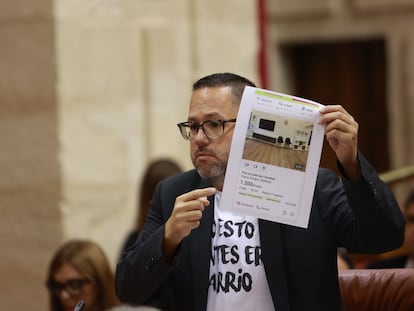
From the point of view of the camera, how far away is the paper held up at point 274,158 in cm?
354

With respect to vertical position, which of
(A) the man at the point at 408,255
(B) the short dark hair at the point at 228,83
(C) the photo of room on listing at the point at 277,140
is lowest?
(A) the man at the point at 408,255

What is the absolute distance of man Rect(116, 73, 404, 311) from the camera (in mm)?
3533

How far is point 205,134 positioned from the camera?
363 centimetres

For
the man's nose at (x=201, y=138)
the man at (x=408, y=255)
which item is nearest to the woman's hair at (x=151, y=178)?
the man at (x=408, y=255)

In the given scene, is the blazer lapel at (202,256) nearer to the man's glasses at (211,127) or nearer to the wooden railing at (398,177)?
the man's glasses at (211,127)

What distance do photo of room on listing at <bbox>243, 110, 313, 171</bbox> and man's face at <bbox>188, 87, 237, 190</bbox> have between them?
101mm

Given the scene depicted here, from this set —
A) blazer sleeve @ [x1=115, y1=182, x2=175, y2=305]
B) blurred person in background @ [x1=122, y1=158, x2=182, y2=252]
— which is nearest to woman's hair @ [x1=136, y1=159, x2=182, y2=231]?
blurred person in background @ [x1=122, y1=158, x2=182, y2=252]

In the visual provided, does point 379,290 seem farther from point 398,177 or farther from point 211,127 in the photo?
point 398,177

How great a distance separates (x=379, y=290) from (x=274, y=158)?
42.0 inches

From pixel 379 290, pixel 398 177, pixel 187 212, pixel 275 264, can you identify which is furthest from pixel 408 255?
pixel 187 212

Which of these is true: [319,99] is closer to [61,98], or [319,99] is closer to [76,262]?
[61,98]

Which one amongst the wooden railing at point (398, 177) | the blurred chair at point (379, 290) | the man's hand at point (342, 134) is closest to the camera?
the man's hand at point (342, 134)

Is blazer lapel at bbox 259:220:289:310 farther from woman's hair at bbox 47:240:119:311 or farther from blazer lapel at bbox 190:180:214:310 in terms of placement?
woman's hair at bbox 47:240:119:311

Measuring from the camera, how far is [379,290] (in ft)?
14.6
